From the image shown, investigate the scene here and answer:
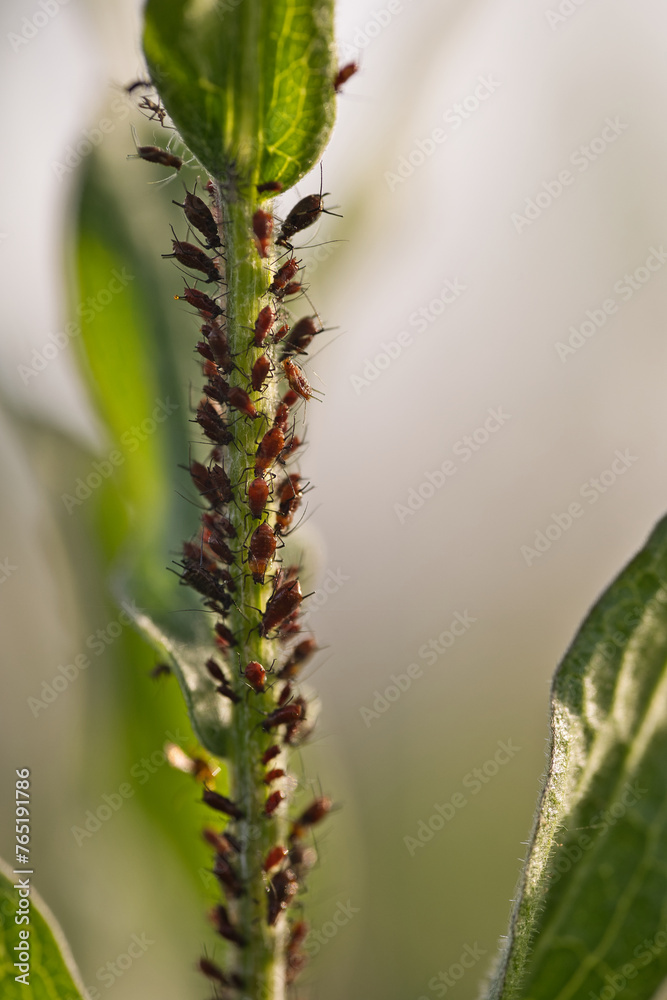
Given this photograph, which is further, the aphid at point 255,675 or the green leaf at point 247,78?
the aphid at point 255,675

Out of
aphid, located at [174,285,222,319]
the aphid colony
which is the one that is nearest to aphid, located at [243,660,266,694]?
the aphid colony

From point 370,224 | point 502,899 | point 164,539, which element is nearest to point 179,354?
point 164,539

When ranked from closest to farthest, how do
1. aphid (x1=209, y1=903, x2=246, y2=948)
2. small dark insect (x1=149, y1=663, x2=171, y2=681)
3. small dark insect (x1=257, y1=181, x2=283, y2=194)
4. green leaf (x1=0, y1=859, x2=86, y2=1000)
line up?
1. small dark insect (x1=257, y1=181, x2=283, y2=194)
2. green leaf (x1=0, y1=859, x2=86, y2=1000)
3. aphid (x1=209, y1=903, x2=246, y2=948)
4. small dark insect (x1=149, y1=663, x2=171, y2=681)

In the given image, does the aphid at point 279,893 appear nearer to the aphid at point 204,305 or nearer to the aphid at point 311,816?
the aphid at point 311,816

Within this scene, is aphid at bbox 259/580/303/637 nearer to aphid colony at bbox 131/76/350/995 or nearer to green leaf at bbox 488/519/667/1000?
aphid colony at bbox 131/76/350/995

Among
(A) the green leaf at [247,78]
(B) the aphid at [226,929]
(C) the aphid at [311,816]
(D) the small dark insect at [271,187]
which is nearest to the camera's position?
(A) the green leaf at [247,78]

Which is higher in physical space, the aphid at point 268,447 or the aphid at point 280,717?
the aphid at point 268,447

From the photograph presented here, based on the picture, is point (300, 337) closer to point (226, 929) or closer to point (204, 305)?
point (204, 305)

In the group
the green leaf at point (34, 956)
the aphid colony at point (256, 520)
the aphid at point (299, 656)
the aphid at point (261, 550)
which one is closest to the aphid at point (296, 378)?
the aphid colony at point (256, 520)
